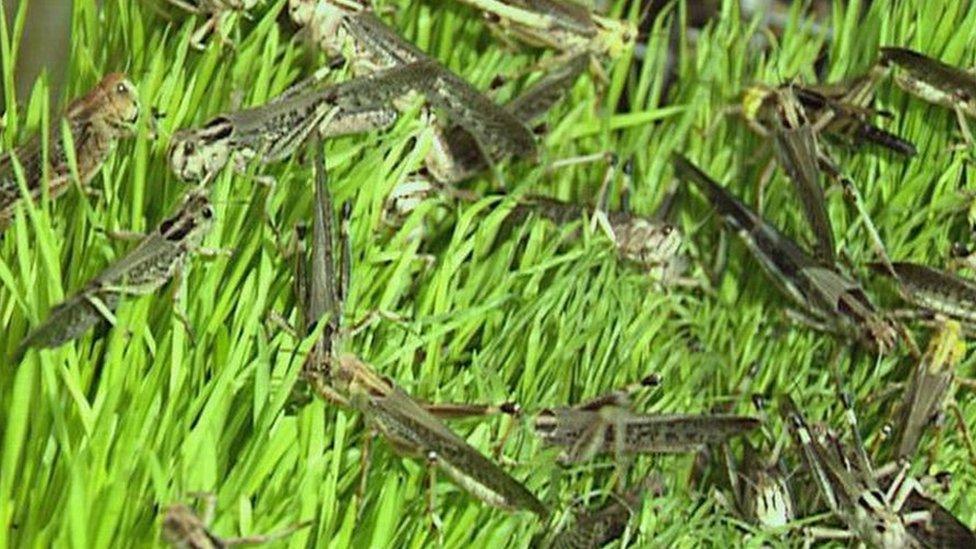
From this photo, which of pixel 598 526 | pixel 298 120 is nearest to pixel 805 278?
pixel 598 526

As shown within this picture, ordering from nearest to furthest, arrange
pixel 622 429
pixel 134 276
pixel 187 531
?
1. pixel 187 531
2. pixel 134 276
3. pixel 622 429

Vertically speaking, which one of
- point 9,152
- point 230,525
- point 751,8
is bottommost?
point 230,525

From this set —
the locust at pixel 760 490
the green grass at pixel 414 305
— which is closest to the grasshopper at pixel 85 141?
the green grass at pixel 414 305

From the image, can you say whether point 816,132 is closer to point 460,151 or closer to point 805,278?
point 805,278

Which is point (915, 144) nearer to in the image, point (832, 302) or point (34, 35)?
point (832, 302)

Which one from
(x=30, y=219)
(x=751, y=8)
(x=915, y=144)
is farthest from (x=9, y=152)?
(x=751, y=8)

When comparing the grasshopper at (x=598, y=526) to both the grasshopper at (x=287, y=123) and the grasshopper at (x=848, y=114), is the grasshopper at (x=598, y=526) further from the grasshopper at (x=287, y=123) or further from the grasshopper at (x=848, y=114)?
the grasshopper at (x=848, y=114)
